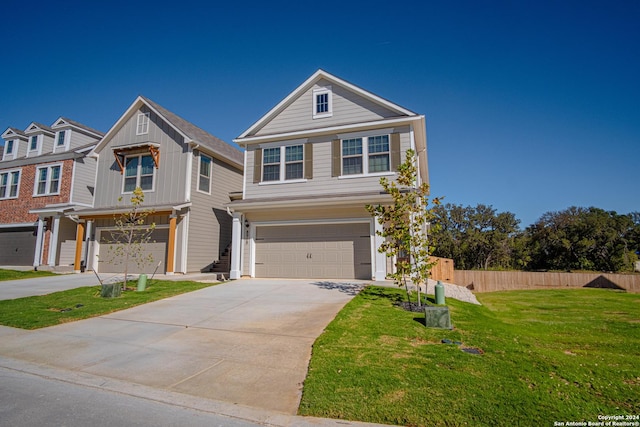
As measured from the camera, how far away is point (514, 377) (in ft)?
14.1

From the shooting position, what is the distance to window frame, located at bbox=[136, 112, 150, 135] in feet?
57.4

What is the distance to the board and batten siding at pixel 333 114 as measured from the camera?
1397 cm

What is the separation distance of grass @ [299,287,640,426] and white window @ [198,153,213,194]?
1172 centimetres

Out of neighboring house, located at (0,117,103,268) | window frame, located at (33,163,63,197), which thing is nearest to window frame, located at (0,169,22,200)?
neighboring house, located at (0,117,103,268)

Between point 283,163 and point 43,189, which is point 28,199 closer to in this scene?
point 43,189

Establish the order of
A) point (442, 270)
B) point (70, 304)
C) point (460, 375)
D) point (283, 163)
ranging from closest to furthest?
point (460, 375) < point (70, 304) < point (283, 163) < point (442, 270)

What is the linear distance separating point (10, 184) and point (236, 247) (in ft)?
54.8

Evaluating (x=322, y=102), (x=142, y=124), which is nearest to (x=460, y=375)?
(x=322, y=102)

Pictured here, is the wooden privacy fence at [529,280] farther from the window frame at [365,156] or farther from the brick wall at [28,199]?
the brick wall at [28,199]

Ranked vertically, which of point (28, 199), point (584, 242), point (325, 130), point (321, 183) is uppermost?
point (325, 130)

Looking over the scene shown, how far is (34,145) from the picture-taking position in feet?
69.9

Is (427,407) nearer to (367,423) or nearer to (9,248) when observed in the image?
(367,423)

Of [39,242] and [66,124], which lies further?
[66,124]

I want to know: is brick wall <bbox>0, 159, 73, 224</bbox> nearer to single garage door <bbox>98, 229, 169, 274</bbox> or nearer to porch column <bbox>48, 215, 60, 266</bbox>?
porch column <bbox>48, 215, 60, 266</bbox>
